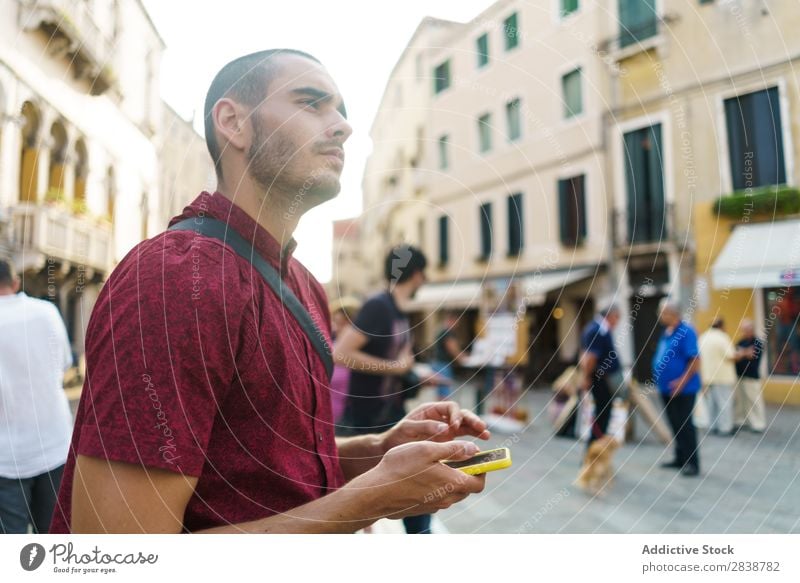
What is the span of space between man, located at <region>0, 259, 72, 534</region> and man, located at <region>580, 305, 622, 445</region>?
5.41 feet

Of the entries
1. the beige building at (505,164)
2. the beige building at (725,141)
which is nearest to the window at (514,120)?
the beige building at (505,164)

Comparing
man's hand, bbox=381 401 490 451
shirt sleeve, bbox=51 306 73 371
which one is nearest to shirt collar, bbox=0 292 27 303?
shirt sleeve, bbox=51 306 73 371

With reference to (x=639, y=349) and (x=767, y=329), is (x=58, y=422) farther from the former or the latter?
(x=639, y=349)

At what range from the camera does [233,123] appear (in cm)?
86

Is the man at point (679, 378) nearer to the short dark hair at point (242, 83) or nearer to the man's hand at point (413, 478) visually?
the man's hand at point (413, 478)

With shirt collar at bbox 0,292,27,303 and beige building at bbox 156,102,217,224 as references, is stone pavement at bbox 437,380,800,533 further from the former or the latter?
shirt collar at bbox 0,292,27,303

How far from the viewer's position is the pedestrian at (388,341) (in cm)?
151

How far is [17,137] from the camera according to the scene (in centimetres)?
116

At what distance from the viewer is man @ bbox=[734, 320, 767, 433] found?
1604mm

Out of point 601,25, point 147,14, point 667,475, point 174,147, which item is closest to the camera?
point 174,147

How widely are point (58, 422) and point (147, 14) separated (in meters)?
0.95

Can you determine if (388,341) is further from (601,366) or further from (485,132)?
(601,366)

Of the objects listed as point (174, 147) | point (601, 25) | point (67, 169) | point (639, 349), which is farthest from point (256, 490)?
point (639, 349)
